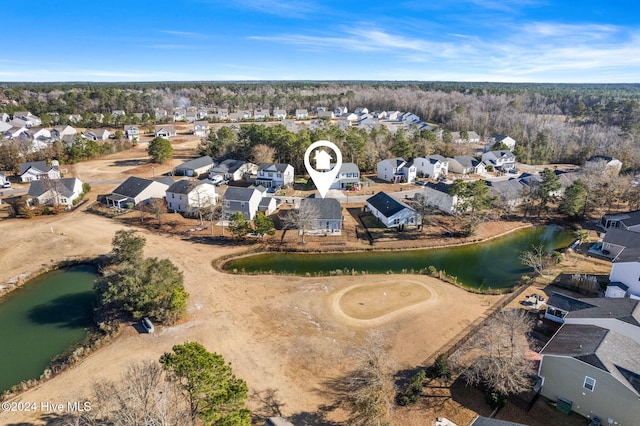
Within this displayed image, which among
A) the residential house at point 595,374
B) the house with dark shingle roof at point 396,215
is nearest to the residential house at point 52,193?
the house with dark shingle roof at point 396,215

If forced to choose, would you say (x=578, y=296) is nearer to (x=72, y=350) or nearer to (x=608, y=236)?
(x=608, y=236)

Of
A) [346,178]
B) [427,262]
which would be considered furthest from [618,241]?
[346,178]

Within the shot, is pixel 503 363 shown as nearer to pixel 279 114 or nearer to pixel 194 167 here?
pixel 194 167

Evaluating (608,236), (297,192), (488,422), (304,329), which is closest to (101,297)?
(304,329)

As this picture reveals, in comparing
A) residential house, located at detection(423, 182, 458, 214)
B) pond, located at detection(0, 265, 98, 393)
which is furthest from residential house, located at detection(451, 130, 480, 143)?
pond, located at detection(0, 265, 98, 393)

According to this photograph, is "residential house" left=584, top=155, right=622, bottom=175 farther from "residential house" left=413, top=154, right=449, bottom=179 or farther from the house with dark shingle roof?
the house with dark shingle roof

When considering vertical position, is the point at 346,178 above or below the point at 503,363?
above
